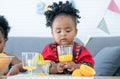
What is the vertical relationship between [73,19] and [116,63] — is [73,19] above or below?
above

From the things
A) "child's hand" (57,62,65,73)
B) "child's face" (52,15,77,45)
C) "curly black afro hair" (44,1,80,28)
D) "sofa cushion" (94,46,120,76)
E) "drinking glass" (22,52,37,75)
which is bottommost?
"sofa cushion" (94,46,120,76)

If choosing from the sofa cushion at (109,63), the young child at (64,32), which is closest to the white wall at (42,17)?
the sofa cushion at (109,63)

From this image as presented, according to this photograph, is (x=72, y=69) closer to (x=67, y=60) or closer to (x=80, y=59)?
(x=67, y=60)

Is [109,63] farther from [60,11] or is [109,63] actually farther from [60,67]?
[60,67]

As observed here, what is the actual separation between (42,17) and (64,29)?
1.79 metres

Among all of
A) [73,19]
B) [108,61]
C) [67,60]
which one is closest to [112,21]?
[108,61]

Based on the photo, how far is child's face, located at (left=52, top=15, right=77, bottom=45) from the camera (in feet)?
5.83

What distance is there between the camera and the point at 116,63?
2545 mm

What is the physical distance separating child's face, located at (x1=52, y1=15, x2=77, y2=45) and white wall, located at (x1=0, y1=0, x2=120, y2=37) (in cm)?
161

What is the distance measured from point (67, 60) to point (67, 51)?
0.05 meters

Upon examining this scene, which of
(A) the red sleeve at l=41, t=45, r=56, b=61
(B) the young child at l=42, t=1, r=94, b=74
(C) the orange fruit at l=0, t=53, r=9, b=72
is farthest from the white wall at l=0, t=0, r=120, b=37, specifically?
(C) the orange fruit at l=0, t=53, r=9, b=72

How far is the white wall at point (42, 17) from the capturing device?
3406mm

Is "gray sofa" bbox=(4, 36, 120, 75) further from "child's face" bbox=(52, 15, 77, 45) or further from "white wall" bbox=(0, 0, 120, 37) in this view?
"child's face" bbox=(52, 15, 77, 45)

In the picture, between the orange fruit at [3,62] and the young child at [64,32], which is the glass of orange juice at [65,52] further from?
the orange fruit at [3,62]
